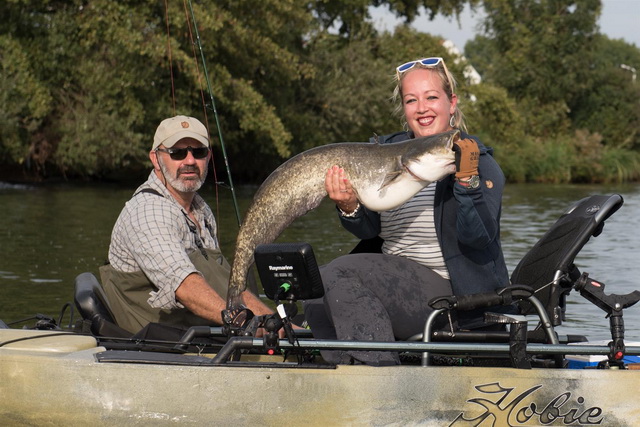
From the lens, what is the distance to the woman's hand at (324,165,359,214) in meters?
4.41

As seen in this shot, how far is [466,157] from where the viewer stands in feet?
13.6

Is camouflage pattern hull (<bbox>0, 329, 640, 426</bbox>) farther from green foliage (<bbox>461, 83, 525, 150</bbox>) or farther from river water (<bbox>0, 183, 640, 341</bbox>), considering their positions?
green foliage (<bbox>461, 83, 525, 150</bbox>)

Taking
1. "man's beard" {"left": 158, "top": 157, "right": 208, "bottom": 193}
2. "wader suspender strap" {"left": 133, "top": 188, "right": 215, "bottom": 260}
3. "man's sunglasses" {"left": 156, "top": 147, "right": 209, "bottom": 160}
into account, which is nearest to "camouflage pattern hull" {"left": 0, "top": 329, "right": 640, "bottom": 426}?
"wader suspender strap" {"left": 133, "top": 188, "right": 215, "bottom": 260}

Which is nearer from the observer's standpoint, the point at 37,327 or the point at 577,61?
the point at 37,327

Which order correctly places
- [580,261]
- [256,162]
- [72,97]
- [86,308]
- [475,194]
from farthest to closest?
[256,162] → [72,97] → [580,261] → [86,308] → [475,194]

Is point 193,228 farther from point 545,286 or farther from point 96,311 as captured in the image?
point 545,286

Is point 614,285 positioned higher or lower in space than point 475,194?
lower

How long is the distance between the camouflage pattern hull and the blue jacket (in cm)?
43

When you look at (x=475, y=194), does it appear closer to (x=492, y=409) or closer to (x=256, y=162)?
(x=492, y=409)

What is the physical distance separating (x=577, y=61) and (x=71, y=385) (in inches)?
1968

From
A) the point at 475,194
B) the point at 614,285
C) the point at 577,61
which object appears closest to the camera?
the point at 475,194

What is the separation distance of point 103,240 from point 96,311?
10569 mm

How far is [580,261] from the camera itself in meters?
14.2

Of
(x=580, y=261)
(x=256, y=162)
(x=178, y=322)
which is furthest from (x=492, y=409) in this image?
(x=256, y=162)
